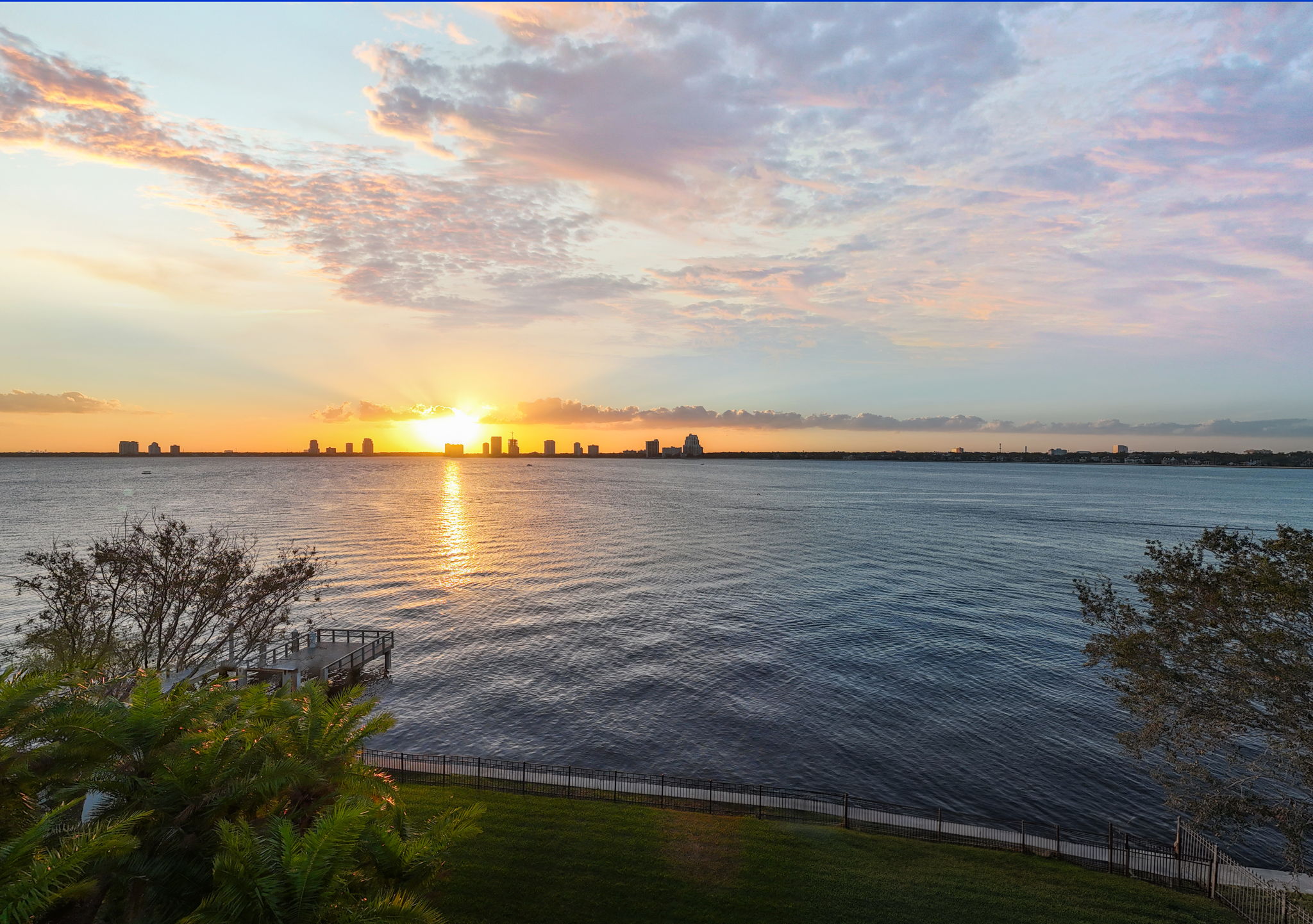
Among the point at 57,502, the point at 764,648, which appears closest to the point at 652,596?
the point at 764,648

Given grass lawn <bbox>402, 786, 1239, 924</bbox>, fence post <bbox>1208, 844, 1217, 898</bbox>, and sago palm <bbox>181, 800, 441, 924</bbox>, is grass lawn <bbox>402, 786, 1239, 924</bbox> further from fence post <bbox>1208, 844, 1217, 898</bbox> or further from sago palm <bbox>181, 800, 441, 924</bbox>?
sago palm <bbox>181, 800, 441, 924</bbox>

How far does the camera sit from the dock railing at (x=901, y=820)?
2295 centimetres

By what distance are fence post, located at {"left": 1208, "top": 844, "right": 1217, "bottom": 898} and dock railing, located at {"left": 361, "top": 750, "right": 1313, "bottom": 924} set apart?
2 centimetres

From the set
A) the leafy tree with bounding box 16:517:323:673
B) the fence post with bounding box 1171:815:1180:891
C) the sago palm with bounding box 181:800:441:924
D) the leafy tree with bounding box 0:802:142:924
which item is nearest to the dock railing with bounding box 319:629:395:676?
the leafy tree with bounding box 16:517:323:673

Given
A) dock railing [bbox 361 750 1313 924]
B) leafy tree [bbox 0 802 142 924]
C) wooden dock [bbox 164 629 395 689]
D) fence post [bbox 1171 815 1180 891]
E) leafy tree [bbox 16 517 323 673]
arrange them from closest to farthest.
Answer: leafy tree [bbox 0 802 142 924], dock railing [bbox 361 750 1313 924], fence post [bbox 1171 815 1180 891], leafy tree [bbox 16 517 323 673], wooden dock [bbox 164 629 395 689]

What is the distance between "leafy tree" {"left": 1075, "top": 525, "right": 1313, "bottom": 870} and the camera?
21859mm

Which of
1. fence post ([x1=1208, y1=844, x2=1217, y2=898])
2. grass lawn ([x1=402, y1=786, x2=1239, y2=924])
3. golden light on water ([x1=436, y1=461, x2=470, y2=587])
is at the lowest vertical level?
golden light on water ([x1=436, y1=461, x2=470, y2=587])

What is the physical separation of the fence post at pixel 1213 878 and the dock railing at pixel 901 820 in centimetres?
2

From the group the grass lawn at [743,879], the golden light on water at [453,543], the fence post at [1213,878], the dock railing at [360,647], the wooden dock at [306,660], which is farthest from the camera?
the golden light on water at [453,543]

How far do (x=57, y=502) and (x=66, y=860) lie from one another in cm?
20294

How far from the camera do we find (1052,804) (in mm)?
33062

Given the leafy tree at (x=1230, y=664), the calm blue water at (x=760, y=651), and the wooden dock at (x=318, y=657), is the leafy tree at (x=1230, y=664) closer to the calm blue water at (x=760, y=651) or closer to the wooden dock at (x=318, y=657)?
the calm blue water at (x=760, y=651)

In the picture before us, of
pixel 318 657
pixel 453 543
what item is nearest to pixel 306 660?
pixel 318 657

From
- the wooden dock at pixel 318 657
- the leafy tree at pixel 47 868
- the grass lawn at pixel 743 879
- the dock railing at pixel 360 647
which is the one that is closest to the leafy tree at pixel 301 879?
the leafy tree at pixel 47 868
